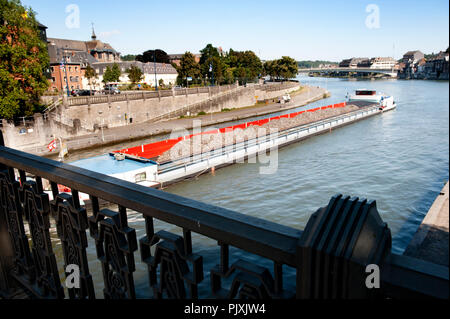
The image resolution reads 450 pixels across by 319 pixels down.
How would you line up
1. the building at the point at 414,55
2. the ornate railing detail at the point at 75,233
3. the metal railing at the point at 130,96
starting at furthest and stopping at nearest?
the metal railing at the point at 130,96
the building at the point at 414,55
the ornate railing detail at the point at 75,233

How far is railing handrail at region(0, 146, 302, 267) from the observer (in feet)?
3.65

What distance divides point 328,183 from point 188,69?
4039 cm

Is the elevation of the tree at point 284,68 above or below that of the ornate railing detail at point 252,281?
above

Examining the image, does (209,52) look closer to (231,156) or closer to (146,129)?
(146,129)

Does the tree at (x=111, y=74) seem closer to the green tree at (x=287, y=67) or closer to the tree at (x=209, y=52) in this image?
the tree at (x=209, y=52)

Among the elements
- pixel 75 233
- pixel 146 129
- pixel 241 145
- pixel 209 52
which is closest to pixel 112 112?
pixel 146 129

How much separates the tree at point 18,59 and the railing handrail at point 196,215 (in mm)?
23495

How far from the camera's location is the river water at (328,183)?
35.9ft

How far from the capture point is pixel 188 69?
51.8m

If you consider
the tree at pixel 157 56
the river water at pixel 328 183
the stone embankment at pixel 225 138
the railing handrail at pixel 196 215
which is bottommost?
the river water at pixel 328 183

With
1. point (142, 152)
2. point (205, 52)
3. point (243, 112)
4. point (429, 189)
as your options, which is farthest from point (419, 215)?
point (205, 52)

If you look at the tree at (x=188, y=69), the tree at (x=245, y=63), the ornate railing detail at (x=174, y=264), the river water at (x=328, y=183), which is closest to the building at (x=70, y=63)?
the tree at (x=188, y=69)

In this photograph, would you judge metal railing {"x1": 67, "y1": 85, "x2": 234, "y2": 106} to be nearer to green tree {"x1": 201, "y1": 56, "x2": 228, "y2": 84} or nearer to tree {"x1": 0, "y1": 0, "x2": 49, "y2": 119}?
tree {"x1": 0, "y1": 0, "x2": 49, "y2": 119}
